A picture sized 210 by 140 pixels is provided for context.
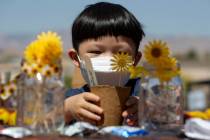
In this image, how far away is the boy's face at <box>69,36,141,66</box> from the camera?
2076mm

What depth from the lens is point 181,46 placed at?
9206 cm

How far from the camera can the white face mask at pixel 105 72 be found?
6.13 feet

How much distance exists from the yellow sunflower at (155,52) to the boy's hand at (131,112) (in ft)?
0.86

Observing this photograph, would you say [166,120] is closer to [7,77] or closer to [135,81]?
[135,81]

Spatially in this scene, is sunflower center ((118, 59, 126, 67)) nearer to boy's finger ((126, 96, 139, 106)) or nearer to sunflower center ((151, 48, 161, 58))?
boy's finger ((126, 96, 139, 106))

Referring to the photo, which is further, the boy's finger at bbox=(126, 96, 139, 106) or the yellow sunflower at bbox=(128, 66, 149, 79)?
the boy's finger at bbox=(126, 96, 139, 106)

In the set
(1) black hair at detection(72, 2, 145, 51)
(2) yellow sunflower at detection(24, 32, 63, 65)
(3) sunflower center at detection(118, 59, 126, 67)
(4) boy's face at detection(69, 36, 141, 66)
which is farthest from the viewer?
(1) black hair at detection(72, 2, 145, 51)

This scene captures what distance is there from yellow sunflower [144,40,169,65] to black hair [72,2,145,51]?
0.60 metres

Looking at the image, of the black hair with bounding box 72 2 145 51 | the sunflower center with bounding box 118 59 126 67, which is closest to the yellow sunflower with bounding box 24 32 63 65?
the sunflower center with bounding box 118 59 126 67

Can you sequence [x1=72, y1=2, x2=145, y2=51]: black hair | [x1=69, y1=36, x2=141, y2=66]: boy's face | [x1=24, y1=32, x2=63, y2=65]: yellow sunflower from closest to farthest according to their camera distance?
[x1=24, y1=32, x2=63, y2=65]: yellow sunflower
[x1=69, y1=36, x2=141, y2=66]: boy's face
[x1=72, y1=2, x2=145, y2=51]: black hair

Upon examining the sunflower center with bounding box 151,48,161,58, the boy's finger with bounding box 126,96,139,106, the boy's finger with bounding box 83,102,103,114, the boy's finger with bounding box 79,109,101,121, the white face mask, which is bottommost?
the boy's finger with bounding box 79,109,101,121

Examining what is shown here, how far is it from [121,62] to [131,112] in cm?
15

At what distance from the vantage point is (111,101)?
1749mm

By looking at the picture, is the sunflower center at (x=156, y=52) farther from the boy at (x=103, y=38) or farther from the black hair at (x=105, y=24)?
the black hair at (x=105, y=24)
